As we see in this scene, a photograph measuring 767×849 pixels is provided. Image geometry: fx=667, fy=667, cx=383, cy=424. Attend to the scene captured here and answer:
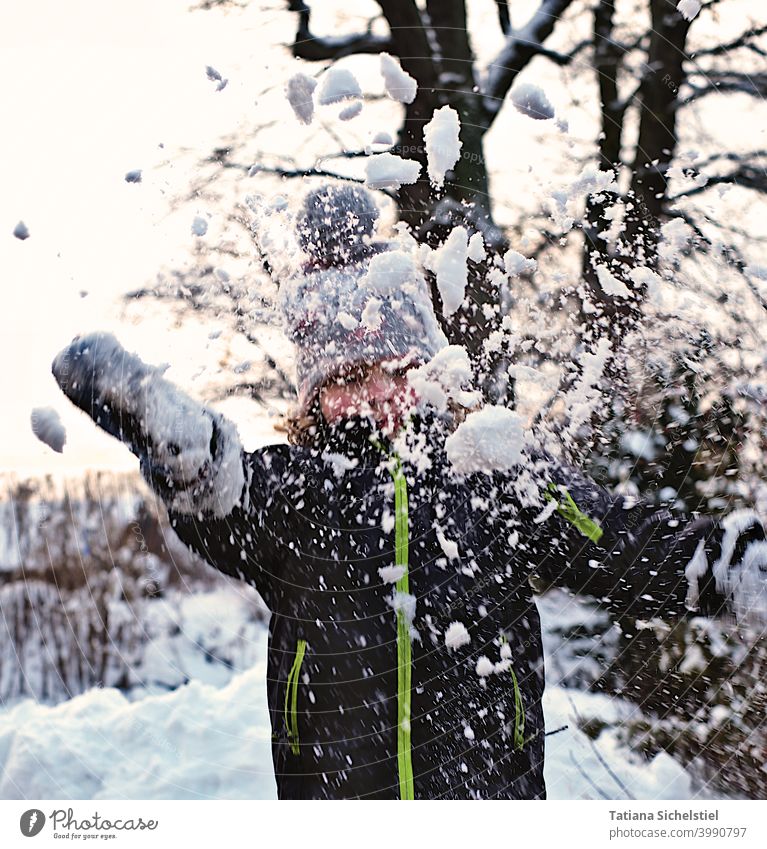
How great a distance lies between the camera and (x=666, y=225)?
0.77 meters

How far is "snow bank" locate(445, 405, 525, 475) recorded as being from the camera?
1.84 feet

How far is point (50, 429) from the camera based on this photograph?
2.07 ft

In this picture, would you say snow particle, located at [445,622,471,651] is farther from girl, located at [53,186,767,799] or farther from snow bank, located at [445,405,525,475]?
snow bank, located at [445,405,525,475]

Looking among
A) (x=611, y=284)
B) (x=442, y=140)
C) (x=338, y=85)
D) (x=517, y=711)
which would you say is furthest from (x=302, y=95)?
(x=517, y=711)

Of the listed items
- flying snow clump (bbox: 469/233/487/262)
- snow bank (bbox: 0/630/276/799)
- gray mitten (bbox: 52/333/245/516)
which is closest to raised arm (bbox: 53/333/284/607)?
gray mitten (bbox: 52/333/245/516)

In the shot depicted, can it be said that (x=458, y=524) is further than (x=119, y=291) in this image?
No

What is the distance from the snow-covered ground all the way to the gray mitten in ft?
1.59

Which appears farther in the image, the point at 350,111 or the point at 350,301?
the point at 350,111

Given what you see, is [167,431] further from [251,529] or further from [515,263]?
[515,263]

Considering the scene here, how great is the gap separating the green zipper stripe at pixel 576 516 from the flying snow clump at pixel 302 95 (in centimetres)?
46

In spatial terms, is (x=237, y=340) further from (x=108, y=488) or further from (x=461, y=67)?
(x=461, y=67)

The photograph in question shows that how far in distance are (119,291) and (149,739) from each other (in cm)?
58

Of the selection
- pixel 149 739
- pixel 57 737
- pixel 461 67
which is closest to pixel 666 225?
pixel 461 67
